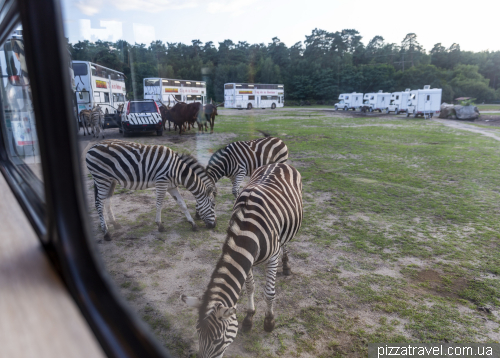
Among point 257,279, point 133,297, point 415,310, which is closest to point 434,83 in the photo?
point 415,310

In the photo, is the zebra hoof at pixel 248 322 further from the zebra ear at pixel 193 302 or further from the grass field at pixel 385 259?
the zebra ear at pixel 193 302

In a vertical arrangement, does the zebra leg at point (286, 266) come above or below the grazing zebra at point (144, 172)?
below

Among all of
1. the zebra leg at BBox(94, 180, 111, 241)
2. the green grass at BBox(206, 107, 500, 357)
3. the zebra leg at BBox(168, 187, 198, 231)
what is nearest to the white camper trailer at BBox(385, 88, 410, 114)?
the green grass at BBox(206, 107, 500, 357)

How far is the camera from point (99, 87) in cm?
290

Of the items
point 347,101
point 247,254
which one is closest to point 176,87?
point 247,254

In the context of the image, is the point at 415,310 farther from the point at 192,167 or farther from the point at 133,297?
the point at 192,167

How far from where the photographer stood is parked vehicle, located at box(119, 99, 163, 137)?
13.6 feet

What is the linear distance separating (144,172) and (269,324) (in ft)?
7.22

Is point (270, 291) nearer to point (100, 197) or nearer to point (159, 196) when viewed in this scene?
point (159, 196)

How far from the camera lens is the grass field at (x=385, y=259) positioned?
1.53 metres

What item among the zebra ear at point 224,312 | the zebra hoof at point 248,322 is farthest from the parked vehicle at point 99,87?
the zebra hoof at point 248,322

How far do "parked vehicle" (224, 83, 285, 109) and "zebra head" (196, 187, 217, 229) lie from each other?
1044 millimetres

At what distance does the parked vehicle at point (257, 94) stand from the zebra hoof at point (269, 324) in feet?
6.62

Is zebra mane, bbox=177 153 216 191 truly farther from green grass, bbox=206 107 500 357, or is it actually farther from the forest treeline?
green grass, bbox=206 107 500 357
